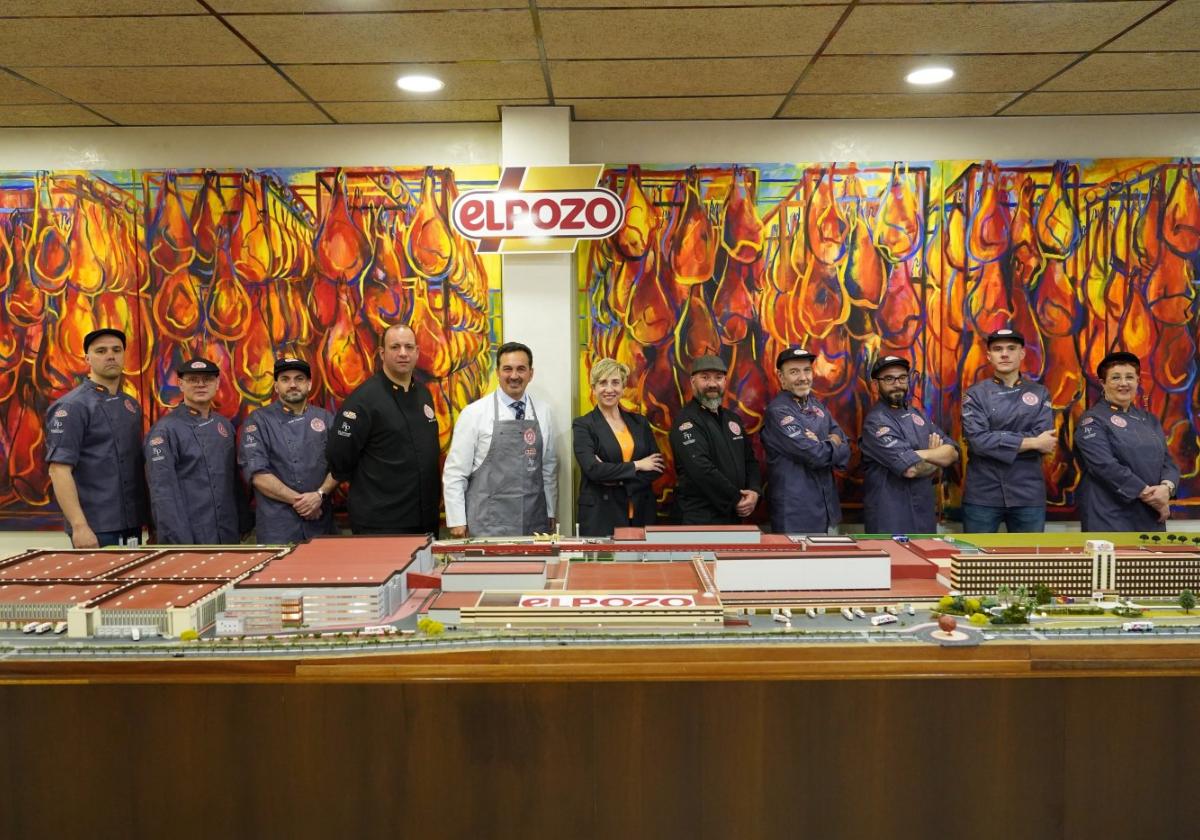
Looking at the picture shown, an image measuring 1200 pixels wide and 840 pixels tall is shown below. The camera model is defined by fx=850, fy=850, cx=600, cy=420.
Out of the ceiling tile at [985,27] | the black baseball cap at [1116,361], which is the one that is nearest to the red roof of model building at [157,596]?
the ceiling tile at [985,27]

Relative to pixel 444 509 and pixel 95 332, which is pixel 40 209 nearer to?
pixel 95 332

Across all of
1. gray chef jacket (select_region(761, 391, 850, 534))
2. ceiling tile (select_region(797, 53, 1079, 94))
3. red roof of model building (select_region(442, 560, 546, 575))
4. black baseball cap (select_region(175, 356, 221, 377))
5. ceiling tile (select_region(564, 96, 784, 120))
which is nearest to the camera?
red roof of model building (select_region(442, 560, 546, 575))

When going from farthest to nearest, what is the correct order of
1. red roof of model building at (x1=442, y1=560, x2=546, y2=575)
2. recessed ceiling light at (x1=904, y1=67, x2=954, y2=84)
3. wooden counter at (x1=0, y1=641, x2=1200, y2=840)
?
recessed ceiling light at (x1=904, y1=67, x2=954, y2=84)
red roof of model building at (x1=442, y1=560, x2=546, y2=575)
wooden counter at (x1=0, y1=641, x2=1200, y2=840)

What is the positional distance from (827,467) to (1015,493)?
1.03 metres

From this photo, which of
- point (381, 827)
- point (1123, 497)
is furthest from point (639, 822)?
point (1123, 497)

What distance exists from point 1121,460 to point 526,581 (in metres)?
3.61

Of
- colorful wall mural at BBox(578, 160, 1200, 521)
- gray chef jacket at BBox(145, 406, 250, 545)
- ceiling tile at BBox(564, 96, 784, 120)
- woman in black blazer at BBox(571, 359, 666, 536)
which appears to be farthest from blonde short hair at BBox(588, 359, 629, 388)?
gray chef jacket at BBox(145, 406, 250, 545)

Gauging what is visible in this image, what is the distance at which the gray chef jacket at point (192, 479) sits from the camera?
423cm

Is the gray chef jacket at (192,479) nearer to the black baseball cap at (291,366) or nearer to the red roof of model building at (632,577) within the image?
the black baseball cap at (291,366)

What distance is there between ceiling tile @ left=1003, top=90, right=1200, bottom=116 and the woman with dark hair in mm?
1355

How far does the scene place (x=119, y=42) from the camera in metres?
3.51

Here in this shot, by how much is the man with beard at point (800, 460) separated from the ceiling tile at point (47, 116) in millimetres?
4009

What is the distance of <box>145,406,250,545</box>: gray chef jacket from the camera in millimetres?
4230

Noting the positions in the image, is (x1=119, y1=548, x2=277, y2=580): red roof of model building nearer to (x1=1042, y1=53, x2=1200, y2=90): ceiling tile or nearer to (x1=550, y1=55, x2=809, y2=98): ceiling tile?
(x1=550, y1=55, x2=809, y2=98): ceiling tile
